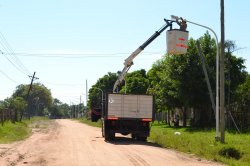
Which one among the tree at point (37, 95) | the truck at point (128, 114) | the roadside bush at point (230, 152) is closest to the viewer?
the roadside bush at point (230, 152)

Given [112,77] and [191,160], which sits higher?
[112,77]

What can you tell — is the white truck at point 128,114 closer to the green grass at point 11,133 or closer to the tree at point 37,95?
the green grass at point 11,133

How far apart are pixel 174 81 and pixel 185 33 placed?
672 inches

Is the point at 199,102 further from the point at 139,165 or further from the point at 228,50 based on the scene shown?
the point at 139,165

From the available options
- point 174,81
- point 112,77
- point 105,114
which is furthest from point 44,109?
point 105,114

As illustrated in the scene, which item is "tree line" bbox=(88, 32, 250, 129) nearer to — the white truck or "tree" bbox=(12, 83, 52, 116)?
the white truck

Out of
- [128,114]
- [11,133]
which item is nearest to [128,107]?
[128,114]

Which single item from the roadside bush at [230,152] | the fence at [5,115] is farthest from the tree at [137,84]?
the roadside bush at [230,152]

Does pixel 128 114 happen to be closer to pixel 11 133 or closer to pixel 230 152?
pixel 230 152

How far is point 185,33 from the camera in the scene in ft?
79.4

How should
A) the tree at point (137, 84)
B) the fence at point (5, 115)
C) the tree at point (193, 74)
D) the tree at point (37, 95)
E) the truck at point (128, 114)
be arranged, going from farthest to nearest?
the tree at point (37, 95) → the tree at point (137, 84) → the tree at point (193, 74) → the fence at point (5, 115) → the truck at point (128, 114)

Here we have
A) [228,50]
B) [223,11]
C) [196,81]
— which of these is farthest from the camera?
[196,81]

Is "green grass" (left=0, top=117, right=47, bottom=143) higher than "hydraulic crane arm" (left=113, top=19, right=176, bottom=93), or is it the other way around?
"hydraulic crane arm" (left=113, top=19, right=176, bottom=93)

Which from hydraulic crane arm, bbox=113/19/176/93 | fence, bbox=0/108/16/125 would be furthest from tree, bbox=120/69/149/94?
hydraulic crane arm, bbox=113/19/176/93
